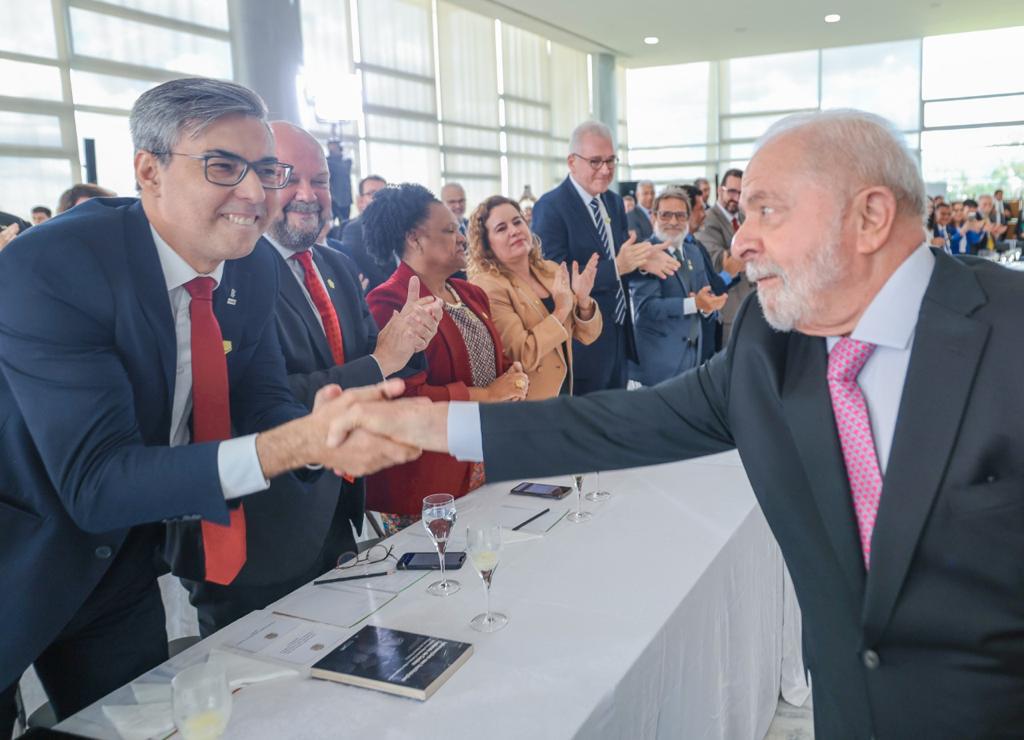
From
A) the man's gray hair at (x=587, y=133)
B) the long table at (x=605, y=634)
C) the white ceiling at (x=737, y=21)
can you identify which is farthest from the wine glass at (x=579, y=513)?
the white ceiling at (x=737, y=21)

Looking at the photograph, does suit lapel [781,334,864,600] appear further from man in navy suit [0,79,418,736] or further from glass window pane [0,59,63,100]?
glass window pane [0,59,63,100]

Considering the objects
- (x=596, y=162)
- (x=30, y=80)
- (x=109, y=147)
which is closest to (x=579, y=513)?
(x=596, y=162)

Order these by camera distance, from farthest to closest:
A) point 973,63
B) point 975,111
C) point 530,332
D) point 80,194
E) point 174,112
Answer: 1. point 975,111
2. point 973,63
3. point 80,194
4. point 530,332
5. point 174,112

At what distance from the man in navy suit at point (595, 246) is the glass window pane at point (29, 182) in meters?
4.86

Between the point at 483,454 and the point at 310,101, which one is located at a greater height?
the point at 310,101

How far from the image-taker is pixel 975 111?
50.7 ft

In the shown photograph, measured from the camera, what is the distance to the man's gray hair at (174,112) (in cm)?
160

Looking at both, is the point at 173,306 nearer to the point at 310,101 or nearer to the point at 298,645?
the point at 298,645

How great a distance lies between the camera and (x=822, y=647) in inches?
50.7

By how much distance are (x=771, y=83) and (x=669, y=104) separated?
2.23m

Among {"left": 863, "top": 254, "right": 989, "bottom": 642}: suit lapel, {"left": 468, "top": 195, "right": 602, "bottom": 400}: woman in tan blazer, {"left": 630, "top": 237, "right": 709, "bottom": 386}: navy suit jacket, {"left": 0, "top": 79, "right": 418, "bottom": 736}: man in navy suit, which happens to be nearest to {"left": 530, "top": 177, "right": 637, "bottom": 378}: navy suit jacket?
{"left": 468, "top": 195, "right": 602, "bottom": 400}: woman in tan blazer

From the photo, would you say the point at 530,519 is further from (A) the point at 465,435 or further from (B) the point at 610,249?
(B) the point at 610,249

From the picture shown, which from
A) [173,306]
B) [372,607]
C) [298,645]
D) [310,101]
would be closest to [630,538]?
[372,607]

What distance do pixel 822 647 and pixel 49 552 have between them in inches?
54.1
